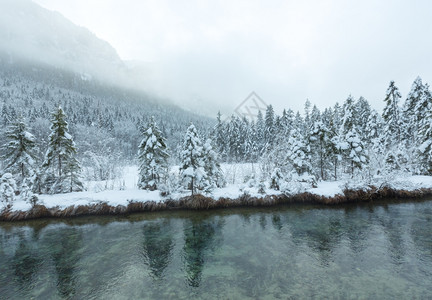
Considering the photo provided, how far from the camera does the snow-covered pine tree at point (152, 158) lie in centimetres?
2247

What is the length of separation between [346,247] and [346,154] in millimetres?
18567

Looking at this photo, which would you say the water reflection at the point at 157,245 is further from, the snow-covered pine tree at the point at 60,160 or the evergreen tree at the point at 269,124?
the evergreen tree at the point at 269,124

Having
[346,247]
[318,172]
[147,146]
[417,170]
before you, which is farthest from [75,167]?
[417,170]

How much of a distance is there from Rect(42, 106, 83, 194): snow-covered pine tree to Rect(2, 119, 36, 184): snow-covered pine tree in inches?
65.7

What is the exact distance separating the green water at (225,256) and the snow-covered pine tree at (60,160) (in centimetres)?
532

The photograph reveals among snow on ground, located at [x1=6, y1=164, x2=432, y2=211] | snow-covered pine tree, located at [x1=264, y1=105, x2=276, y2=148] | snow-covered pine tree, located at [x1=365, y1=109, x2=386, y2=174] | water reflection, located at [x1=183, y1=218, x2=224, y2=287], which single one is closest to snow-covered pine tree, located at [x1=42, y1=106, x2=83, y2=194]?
snow on ground, located at [x1=6, y1=164, x2=432, y2=211]

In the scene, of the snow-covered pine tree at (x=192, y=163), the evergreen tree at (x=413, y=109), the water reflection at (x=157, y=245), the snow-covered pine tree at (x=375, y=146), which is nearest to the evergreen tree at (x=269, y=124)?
the snow-covered pine tree at (x=375, y=146)

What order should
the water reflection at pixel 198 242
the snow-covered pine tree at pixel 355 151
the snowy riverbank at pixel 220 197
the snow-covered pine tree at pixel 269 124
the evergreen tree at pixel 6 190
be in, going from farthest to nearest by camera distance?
the snow-covered pine tree at pixel 269 124, the snow-covered pine tree at pixel 355 151, the snowy riverbank at pixel 220 197, the evergreen tree at pixel 6 190, the water reflection at pixel 198 242

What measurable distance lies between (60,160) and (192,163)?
15.0 m

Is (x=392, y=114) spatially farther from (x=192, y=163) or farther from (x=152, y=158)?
(x=152, y=158)

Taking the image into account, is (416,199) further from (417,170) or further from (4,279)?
(4,279)

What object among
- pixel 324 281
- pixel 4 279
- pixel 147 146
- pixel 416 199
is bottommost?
pixel 4 279

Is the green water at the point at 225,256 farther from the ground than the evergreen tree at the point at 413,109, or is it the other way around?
the evergreen tree at the point at 413,109

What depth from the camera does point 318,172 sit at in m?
29.5
